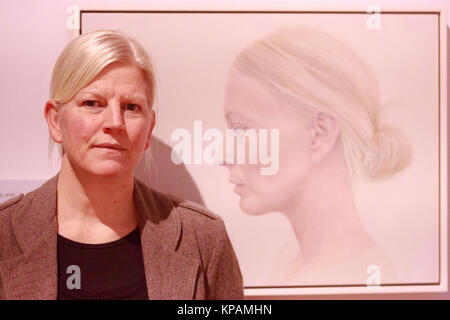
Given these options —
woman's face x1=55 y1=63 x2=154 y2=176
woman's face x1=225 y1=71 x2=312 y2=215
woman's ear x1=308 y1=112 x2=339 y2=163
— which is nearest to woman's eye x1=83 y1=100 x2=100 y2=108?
woman's face x1=55 y1=63 x2=154 y2=176

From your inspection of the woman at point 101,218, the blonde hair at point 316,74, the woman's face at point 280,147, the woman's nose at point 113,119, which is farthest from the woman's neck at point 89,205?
the blonde hair at point 316,74

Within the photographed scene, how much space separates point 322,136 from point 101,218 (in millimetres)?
639

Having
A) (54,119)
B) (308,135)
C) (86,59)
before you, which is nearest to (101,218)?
(54,119)

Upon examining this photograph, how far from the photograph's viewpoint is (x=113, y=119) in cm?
86

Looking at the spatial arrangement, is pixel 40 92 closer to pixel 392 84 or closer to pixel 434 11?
pixel 392 84

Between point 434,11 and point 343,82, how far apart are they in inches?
13.1

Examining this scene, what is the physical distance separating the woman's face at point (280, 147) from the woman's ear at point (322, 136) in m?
0.02

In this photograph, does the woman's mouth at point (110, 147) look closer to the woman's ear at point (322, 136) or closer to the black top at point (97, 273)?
the black top at point (97, 273)

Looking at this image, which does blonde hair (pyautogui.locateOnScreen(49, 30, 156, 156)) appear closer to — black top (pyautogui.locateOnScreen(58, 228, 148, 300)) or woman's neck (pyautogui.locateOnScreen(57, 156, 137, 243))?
woman's neck (pyautogui.locateOnScreen(57, 156, 137, 243))

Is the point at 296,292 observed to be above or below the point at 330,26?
below

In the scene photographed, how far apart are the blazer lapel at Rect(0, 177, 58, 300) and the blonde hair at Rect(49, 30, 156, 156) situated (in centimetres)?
27

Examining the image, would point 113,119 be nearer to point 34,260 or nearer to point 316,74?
point 34,260

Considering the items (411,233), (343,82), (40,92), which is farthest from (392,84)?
(40,92)

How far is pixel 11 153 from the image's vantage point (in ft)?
3.66
